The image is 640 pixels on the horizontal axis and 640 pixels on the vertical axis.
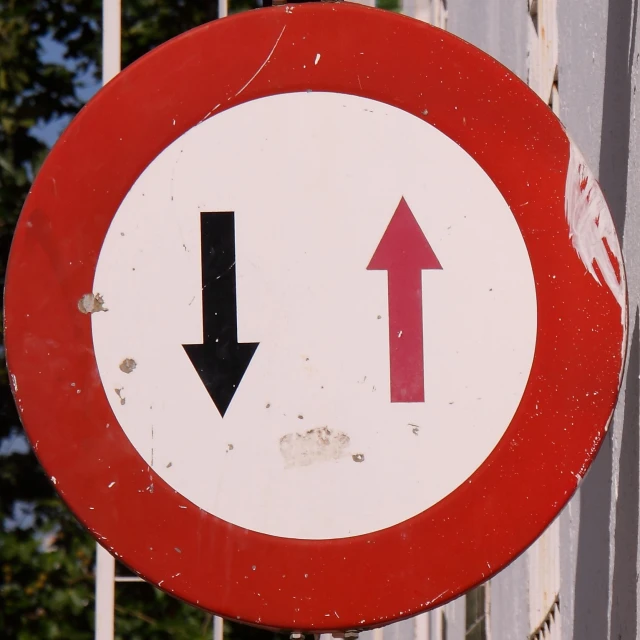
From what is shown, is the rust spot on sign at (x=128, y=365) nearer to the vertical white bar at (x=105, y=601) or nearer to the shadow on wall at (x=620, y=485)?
the shadow on wall at (x=620, y=485)

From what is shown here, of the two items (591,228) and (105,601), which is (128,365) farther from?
(105,601)

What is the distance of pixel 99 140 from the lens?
1.35 m

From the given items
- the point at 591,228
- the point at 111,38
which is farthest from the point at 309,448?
the point at 111,38

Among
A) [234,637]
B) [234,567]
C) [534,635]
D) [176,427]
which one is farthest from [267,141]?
[234,637]

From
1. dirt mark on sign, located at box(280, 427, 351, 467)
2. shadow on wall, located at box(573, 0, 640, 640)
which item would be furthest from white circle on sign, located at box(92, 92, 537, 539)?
shadow on wall, located at box(573, 0, 640, 640)

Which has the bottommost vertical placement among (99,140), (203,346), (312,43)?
(203,346)

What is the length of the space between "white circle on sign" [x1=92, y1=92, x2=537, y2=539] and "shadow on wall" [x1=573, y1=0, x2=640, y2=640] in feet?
1.36

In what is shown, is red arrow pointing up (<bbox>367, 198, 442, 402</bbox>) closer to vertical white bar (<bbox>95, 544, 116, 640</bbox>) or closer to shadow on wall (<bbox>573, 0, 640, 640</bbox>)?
shadow on wall (<bbox>573, 0, 640, 640</bbox>)

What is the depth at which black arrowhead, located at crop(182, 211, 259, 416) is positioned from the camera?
1299mm

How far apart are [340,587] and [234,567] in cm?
12

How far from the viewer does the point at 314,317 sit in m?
1.30

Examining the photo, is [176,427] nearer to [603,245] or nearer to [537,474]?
[537,474]

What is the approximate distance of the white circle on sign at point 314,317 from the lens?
4.19 ft

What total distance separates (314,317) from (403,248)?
131 millimetres
